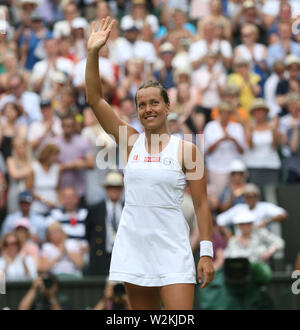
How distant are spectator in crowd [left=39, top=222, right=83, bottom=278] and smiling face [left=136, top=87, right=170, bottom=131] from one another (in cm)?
459

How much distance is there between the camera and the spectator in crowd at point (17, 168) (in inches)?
436

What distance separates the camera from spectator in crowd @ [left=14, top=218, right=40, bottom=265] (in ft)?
32.8

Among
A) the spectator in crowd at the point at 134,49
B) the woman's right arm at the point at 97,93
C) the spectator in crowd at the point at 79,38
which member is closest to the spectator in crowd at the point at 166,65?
the spectator in crowd at the point at 134,49

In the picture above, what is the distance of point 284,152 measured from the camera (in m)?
11.7

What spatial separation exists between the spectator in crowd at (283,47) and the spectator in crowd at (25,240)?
16.3 ft

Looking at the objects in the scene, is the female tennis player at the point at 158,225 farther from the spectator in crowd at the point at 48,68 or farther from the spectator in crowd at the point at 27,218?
the spectator in crowd at the point at 48,68

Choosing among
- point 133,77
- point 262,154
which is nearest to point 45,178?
point 133,77

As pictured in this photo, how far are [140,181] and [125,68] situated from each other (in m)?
7.72

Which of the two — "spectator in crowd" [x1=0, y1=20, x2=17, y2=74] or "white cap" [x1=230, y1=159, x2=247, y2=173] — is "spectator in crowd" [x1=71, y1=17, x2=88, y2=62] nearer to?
"spectator in crowd" [x1=0, y1=20, x2=17, y2=74]

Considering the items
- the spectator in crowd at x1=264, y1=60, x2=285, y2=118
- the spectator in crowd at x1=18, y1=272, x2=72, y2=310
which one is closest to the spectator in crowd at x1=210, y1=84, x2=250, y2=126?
the spectator in crowd at x1=264, y1=60, x2=285, y2=118

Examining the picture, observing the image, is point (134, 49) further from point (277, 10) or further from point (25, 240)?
point (25, 240)

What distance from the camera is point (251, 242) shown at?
9891 millimetres

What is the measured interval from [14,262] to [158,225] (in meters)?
4.79
